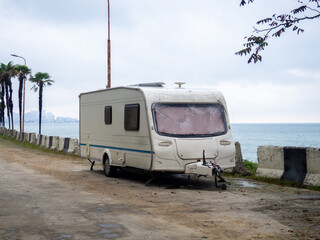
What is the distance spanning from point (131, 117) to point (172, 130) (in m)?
1.59

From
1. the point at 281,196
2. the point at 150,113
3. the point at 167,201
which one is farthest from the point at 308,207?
the point at 150,113

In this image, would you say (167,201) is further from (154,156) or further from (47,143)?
(47,143)

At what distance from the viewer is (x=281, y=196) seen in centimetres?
1206

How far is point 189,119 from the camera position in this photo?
46.7 ft

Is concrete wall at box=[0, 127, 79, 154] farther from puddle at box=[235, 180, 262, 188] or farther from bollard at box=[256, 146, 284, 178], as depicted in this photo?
puddle at box=[235, 180, 262, 188]

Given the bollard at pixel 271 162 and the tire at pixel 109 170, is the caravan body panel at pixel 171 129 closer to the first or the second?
the tire at pixel 109 170

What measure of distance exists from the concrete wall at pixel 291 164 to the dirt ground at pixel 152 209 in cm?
66

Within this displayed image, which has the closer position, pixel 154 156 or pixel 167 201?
pixel 167 201

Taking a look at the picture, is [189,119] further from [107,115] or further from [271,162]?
[107,115]

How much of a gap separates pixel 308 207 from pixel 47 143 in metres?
25.3

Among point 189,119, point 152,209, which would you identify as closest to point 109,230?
point 152,209

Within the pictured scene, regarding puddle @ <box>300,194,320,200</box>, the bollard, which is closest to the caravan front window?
the bollard

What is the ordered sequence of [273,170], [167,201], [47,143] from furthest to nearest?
[47,143] < [273,170] < [167,201]

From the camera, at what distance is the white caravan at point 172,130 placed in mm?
13672
